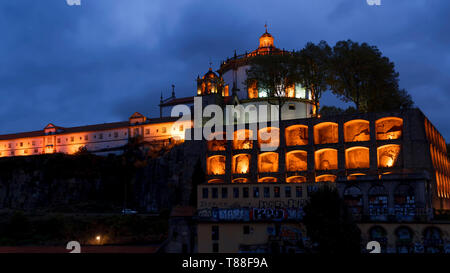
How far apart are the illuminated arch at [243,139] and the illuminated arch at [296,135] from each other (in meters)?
5.09

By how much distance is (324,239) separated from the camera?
3397 centimetres

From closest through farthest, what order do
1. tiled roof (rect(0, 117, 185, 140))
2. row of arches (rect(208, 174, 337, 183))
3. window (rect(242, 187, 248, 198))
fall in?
window (rect(242, 187, 248, 198)), row of arches (rect(208, 174, 337, 183)), tiled roof (rect(0, 117, 185, 140))

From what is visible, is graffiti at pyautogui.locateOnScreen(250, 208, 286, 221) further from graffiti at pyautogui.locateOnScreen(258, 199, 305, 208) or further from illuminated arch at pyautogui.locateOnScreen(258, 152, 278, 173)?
illuminated arch at pyautogui.locateOnScreen(258, 152, 278, 173)

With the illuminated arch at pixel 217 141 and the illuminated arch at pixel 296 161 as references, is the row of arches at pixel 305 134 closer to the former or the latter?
the illuminated arch at pixel 217 141

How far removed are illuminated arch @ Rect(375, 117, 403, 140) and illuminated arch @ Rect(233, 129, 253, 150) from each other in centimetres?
1670

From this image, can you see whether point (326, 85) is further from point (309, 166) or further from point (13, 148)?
point (13, 148)

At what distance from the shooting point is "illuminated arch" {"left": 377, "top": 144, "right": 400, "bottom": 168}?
172ft

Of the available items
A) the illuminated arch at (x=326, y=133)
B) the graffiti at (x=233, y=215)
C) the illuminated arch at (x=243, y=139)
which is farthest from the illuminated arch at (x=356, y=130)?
the graffiti at (x=233, y=215)

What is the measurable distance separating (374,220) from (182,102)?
59179mm

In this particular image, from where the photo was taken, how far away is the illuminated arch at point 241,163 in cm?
6062

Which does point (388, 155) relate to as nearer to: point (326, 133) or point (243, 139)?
point (326, 133)

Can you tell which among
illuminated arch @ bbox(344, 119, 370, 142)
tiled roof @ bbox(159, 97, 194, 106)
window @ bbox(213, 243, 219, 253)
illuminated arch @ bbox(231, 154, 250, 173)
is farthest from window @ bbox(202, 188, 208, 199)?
tiled roof @ bbox(159, 97, 194, 106)

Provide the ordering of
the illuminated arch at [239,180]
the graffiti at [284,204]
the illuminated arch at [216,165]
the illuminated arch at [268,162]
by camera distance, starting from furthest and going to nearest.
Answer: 1. the illuminated arch at [216,165]
2. the illuminated arch at [268,162]
3. the illuminated arch at [239,180]
4. the graffiti at [284,204]
